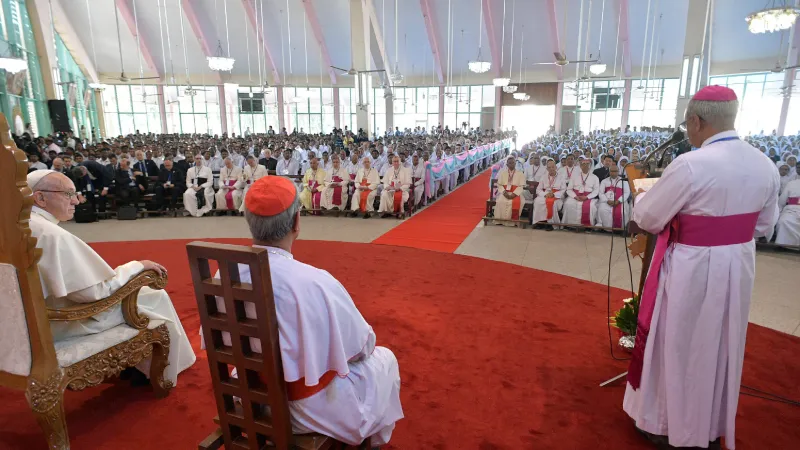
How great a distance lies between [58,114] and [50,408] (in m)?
17.4

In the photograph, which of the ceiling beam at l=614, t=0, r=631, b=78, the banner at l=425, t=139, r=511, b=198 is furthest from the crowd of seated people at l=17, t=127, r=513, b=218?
the ceiling beam at l=614, t=0, r=631, b=78

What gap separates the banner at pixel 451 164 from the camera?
979 cm

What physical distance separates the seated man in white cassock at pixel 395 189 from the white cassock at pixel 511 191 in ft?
5.60

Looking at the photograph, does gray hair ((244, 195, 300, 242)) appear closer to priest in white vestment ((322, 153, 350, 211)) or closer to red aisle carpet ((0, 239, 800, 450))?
red aisle carpet ((0, 239, 800, 450))

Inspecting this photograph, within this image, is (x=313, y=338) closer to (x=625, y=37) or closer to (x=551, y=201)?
(x=551, y=201)

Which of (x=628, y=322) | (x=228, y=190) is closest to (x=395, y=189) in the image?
(x=228, y=190)

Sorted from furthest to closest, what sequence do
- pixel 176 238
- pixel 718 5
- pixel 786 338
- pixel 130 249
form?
pixel 718 5
pixel 176 238
pixel 130 249
pixel 786 338

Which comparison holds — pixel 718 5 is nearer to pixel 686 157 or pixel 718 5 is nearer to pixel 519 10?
pixel 519 10

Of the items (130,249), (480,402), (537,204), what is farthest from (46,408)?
(537,204)

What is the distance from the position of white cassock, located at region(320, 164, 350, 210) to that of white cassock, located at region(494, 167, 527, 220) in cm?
288

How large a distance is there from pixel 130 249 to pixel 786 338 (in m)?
7.39

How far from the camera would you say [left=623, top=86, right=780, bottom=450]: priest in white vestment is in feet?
6.49

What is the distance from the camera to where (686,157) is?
6.54 feet

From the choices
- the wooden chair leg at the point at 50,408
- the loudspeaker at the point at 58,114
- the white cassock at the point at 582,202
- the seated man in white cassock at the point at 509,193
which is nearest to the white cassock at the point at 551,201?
the white cassock at the point at 582,202
